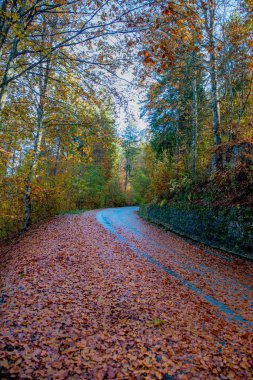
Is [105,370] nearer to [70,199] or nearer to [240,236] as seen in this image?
[240,236]

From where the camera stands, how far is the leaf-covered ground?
Result: 2.79m

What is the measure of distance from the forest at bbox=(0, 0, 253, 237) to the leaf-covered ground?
3.07 metres

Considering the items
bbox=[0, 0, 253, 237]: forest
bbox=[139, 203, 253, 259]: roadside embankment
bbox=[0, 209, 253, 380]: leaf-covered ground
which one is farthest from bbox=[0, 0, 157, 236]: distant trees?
bbox=[139, 203, 253, 259]: roadside embankment

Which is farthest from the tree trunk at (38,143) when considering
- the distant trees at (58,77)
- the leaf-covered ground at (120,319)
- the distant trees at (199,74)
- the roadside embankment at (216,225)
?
the roadside embankment at (216,225)

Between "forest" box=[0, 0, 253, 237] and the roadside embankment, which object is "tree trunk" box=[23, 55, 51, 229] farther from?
the roadside embankment

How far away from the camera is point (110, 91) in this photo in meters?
6.34

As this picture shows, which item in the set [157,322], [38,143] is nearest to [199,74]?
[38,143]

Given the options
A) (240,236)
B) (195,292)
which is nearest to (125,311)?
A: (195,292)

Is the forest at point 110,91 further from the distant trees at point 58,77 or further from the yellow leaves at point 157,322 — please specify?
the yellow leaves at point 157,322

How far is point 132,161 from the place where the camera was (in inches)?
1780

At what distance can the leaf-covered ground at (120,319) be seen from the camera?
110 inches

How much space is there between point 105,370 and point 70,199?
2058 cm

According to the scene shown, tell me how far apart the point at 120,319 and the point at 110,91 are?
5568 mm

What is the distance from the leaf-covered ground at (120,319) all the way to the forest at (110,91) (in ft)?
10.1
